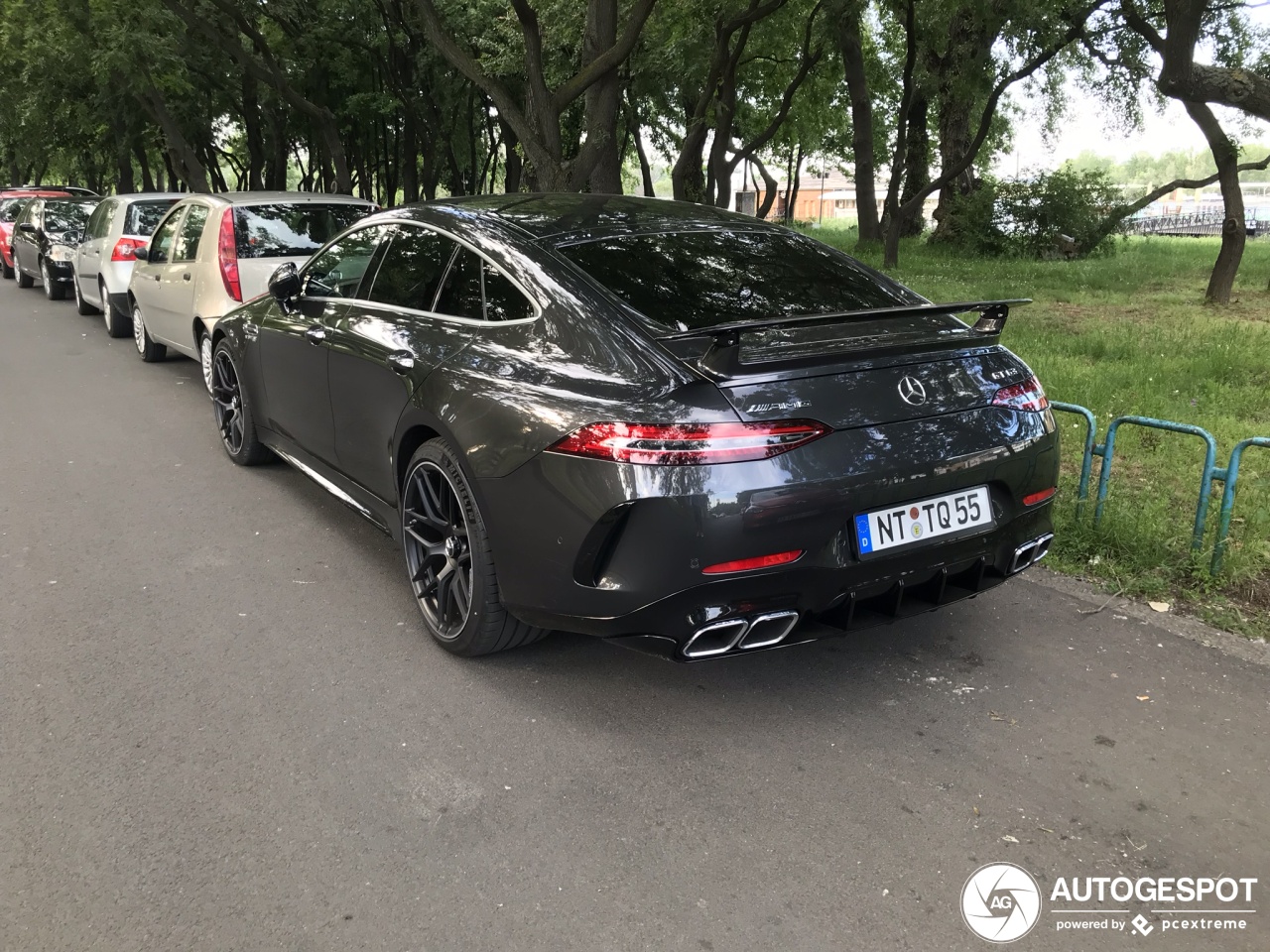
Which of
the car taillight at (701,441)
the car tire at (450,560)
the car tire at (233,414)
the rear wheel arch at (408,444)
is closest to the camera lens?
the car taillight at (701,441)

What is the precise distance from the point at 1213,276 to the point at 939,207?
34.7ft

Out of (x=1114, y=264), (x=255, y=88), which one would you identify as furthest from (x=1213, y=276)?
(x=255, y=88)

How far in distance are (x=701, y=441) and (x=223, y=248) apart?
20.6ft

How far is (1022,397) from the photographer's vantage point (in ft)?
11.6

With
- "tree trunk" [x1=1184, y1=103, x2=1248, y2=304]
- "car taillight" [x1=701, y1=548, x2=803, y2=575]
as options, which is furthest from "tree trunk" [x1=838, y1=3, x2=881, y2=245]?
"car taillight" [x1=701, y1=548, x2=803, y2=575]

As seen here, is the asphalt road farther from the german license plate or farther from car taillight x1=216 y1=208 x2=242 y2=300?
car taillight x1=216 y1=208 x2=242 y2=300

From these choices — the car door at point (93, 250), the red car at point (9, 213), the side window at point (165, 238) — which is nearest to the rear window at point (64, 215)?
the red car at point (9, 213)

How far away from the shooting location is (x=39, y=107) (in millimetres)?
27203

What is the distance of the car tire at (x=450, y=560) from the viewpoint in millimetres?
3576

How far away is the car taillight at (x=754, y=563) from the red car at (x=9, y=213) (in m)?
22.1

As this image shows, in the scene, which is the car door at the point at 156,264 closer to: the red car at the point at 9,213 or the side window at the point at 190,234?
the side window at the point at 190,234

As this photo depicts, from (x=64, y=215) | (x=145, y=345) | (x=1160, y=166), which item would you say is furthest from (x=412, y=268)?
(x=1160, y=166)

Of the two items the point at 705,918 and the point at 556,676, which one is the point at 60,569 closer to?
the point at 556,676

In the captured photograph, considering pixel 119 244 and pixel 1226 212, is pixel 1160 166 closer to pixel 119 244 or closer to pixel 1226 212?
pixel 1226 212
